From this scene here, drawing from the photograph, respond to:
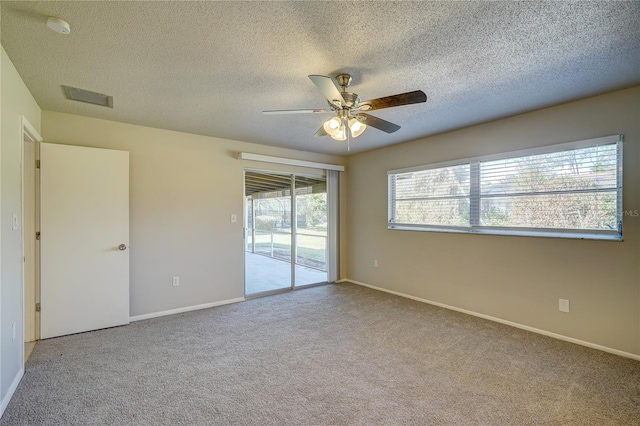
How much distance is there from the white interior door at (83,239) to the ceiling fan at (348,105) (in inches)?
90.1

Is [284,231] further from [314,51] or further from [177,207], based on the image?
[314,51]

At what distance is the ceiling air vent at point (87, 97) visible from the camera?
2598 mm

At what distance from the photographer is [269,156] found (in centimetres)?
450

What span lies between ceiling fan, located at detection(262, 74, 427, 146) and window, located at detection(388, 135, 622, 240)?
67.5 inches

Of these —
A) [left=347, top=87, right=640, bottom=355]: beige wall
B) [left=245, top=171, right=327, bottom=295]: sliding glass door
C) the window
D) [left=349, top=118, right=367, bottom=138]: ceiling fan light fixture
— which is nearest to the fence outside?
[left=245, top=171, right=327, bottom=295]: sliding glass door

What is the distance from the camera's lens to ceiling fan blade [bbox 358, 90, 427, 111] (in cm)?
194

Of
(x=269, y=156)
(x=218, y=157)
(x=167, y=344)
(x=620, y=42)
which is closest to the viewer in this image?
(x=620, y=42)

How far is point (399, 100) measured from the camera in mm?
2049

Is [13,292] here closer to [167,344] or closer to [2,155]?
[2,155]

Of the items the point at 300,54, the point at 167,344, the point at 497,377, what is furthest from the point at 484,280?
the point at 167,344

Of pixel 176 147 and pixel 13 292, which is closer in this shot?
pixel 13 292

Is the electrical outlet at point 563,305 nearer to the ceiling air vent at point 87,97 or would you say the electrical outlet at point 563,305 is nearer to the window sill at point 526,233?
the window sill at point 526,233

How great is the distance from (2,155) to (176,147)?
197 centimetres

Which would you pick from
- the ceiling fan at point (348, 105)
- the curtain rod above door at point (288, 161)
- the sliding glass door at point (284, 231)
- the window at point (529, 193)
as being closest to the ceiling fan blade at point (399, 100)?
the ceiling fan at point (348, 105)
